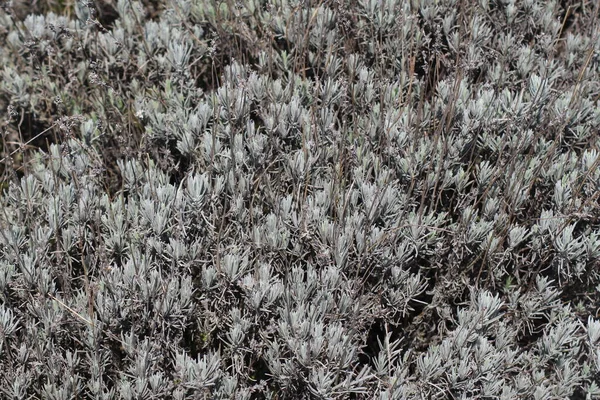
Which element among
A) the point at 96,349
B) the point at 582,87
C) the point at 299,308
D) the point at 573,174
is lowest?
the point at 96,349

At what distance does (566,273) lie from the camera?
3.37 m

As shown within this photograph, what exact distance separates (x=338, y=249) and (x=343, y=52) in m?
1.48

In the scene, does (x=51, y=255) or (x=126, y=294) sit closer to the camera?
(x=126, y=294)

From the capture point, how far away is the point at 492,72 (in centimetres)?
386

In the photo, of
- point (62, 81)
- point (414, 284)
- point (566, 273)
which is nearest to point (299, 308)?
point (414, 284)

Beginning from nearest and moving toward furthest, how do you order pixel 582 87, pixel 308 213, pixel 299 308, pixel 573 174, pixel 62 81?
pixel 299 308
pixel 308 213
pixel 573 174
pixel 582 87
pixel 62 81

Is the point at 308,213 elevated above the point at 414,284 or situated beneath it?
elevated above

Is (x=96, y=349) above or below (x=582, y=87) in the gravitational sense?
below

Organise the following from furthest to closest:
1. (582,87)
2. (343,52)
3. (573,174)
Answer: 1. (343,52)
2. (582,87)
3. (573,174)

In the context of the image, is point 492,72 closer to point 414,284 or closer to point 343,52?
point 343,52

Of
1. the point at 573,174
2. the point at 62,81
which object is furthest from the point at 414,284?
the point at 62,81

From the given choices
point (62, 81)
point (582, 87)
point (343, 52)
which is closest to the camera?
point (582, 87)

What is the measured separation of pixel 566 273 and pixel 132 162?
2.18 metres

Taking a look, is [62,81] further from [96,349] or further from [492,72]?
[492,72]
